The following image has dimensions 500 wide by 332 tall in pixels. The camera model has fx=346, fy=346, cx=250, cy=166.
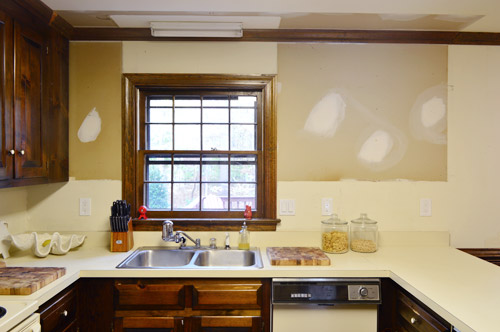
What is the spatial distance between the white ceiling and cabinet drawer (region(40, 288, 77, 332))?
166 centimetres

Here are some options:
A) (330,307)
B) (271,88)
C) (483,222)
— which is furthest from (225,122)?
(483,222)

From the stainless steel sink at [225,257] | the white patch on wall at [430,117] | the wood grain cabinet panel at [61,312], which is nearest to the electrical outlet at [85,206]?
the wood grain cabinet panel at [61,312]

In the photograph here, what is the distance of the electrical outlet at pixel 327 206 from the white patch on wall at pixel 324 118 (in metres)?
0.47

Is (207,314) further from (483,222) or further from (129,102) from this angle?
(483,222)

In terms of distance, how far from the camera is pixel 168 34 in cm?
236

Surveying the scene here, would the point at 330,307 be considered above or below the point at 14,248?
below

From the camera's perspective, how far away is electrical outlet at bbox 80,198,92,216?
248 cm

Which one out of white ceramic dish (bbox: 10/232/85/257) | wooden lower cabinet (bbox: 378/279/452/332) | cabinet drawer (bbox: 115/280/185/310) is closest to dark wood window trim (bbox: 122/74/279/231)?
white ceramic dish (bbox: 10/232/85/257)

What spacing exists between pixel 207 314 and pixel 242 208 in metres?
0.84

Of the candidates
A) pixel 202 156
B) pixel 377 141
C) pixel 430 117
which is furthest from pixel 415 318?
pixel 202 156

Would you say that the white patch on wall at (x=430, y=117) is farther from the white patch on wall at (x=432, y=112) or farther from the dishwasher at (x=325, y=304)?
the dishwasher at (x=325, y=304)

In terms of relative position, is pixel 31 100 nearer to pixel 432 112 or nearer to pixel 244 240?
pixel 244 240

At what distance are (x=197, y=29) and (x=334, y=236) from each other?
166cm

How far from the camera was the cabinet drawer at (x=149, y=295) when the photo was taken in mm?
1929
